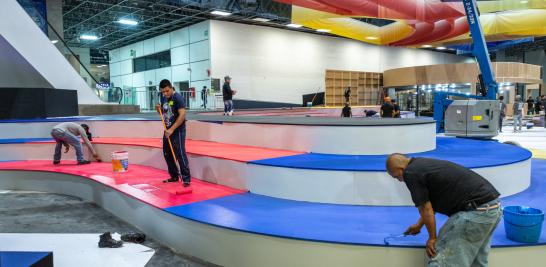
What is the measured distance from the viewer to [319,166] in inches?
155

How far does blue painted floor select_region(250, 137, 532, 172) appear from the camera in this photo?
389 centimetres

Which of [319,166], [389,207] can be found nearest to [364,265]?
[389,207]

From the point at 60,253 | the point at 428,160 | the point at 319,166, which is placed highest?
the point at 428,160

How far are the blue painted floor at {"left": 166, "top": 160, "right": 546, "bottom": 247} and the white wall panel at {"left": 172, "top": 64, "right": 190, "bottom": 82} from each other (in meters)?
17.0

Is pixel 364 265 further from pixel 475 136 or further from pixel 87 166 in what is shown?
pixel 475 136

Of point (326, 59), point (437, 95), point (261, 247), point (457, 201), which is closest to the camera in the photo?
point (457, 201)

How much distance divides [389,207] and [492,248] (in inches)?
44.9

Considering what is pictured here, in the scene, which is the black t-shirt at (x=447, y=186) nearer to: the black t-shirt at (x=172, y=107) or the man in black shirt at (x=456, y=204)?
the man in black shirt at (x=456, y=204)

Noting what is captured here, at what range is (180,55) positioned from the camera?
68.2ft

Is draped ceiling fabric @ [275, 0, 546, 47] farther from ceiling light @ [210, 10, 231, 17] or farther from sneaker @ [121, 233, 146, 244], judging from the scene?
sneaker @ [121, 233, 146, 244]

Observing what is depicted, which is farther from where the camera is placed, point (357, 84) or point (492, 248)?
point (357, 84)

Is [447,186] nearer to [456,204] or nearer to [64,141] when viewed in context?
[456,204]

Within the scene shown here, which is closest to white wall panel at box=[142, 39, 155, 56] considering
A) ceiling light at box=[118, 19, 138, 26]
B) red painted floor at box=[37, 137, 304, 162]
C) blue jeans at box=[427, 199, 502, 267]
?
ceiling light at box=[118, 19, 138, 26]

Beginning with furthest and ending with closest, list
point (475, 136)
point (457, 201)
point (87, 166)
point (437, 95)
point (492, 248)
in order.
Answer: point (437, 95) → point (475, 136) → point (87, 166) → point (492, 248) → point (457, 201)
